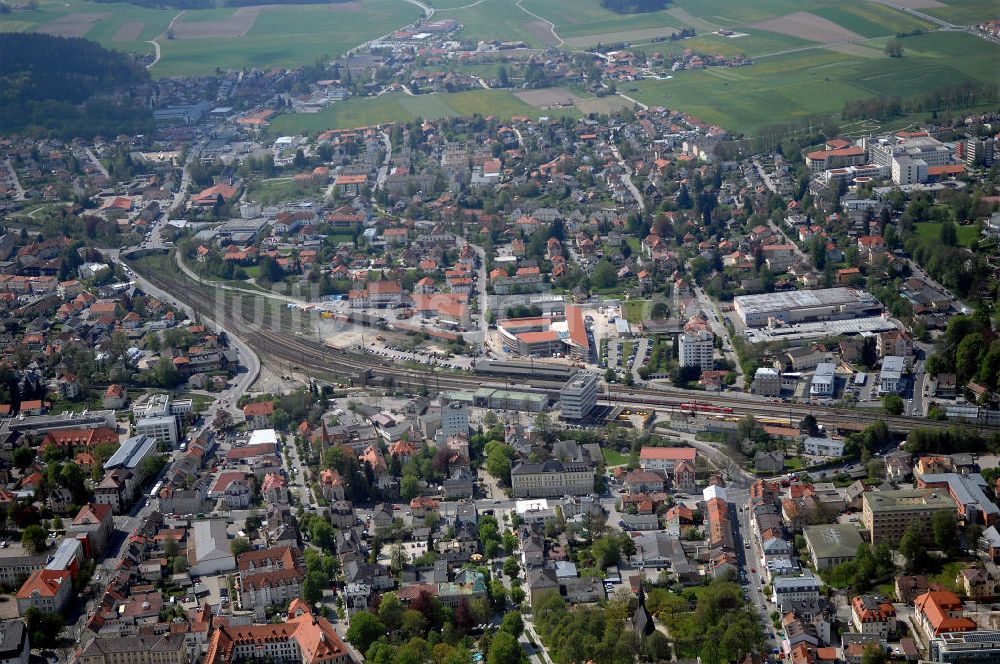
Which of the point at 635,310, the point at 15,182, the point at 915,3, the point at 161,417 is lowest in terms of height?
the point at 15,182

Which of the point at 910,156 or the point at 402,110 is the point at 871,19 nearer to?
the point at 402,110

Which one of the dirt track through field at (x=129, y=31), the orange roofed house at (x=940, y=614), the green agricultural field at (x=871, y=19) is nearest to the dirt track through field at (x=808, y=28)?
the green agricultural field at (x=871, y=19)

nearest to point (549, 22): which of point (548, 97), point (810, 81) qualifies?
point (548, 97)

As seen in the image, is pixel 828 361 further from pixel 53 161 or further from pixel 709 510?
pixel 53 161

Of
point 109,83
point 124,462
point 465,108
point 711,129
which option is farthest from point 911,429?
point 109,83

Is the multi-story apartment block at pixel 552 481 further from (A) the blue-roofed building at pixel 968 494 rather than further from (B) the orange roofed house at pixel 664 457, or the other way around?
(A) the blue-roofed building at pixel 968 494

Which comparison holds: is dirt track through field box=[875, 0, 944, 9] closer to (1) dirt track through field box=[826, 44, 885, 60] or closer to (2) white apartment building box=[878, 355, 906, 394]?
(1) dirt track through field box=[826, 44, 885, 60]
